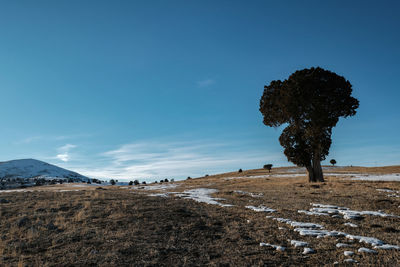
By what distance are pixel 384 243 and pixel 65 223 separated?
12.2m

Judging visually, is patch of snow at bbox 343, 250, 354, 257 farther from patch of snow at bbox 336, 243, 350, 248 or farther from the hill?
the hill

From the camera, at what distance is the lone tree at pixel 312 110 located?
29969mm

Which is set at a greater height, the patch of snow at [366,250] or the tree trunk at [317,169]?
the tree trunk at [317,169]

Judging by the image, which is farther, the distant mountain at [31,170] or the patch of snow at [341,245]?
the distant mountain at [31,170]

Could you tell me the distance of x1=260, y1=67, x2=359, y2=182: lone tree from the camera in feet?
98.3

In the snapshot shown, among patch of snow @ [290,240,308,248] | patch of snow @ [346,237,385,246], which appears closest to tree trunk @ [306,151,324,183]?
patch of snow @ [346,237,385,246]

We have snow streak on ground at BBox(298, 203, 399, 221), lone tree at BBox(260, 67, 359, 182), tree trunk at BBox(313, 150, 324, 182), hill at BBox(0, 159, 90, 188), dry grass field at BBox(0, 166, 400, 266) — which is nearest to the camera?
dry grass field at BBox(0, 166, 400, 266)

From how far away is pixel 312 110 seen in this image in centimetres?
3014

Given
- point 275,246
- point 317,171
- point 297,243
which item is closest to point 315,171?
point 317,171

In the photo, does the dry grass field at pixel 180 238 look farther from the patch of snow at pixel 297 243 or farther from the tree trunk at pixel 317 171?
the tree trunk at pixel 317 171

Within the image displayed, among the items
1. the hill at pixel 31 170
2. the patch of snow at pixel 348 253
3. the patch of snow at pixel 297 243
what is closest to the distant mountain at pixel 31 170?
the hill at pixel 31 170

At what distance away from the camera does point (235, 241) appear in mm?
7863

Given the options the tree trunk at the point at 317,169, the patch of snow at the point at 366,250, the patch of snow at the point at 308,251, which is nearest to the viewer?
the patch of snow at the point at 366,250

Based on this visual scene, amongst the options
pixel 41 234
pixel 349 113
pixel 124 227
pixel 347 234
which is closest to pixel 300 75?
pixel 349 113
